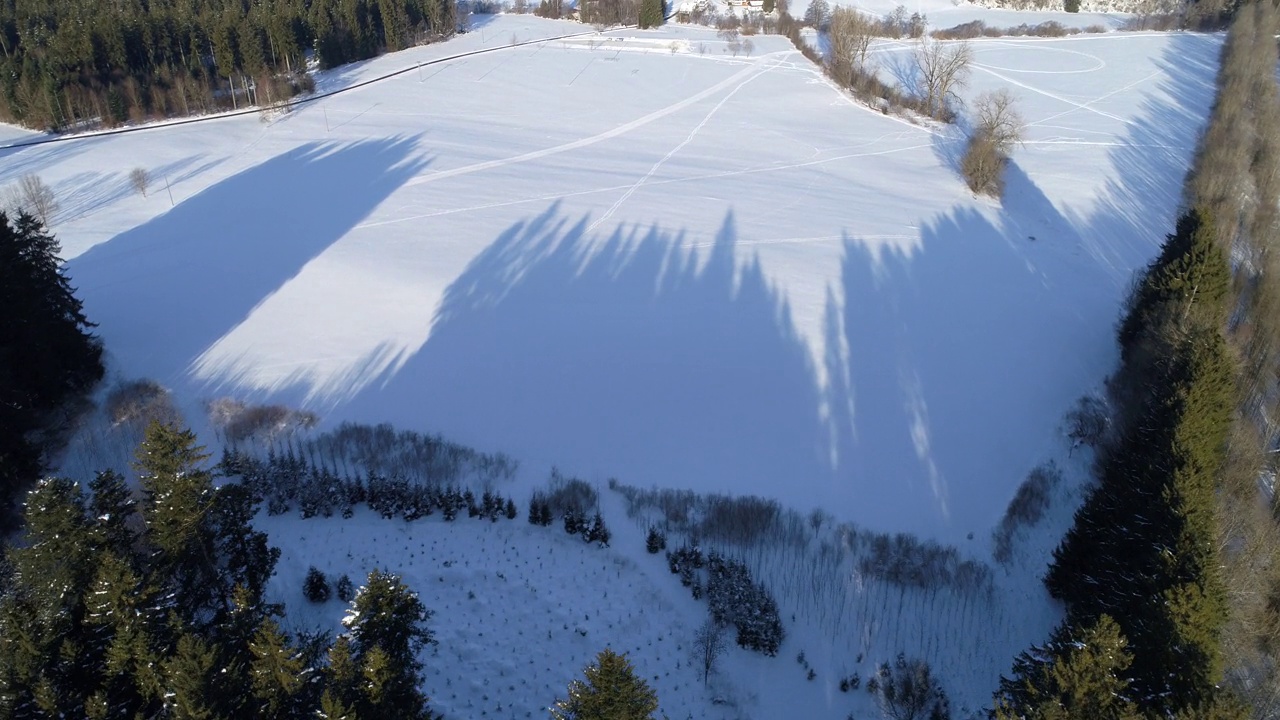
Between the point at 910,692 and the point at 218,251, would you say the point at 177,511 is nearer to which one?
the point at 910,692

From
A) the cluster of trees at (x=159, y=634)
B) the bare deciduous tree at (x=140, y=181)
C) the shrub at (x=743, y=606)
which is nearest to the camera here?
the cluster of trees at (x=159, y=634)

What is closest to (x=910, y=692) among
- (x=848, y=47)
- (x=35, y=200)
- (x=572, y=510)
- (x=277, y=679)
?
(x=572, y=510)

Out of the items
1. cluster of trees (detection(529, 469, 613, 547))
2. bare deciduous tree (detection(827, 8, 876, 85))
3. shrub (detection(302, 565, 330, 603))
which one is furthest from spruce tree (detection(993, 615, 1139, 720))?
bare deciduous tree (detection(827, 8, 876, 85))

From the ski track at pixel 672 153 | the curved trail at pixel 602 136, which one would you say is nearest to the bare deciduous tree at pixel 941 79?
the ski track at pixel 672 153

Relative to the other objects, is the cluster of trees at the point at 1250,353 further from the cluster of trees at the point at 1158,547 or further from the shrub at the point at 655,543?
the shrub at the point at 655,543

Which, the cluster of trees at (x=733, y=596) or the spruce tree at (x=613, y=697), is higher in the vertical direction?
the spruce tree at (x=613, y=697)

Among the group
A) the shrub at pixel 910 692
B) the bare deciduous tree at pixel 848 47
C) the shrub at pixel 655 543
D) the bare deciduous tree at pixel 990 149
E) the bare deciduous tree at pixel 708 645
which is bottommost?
the shrub at pixel 910 692
